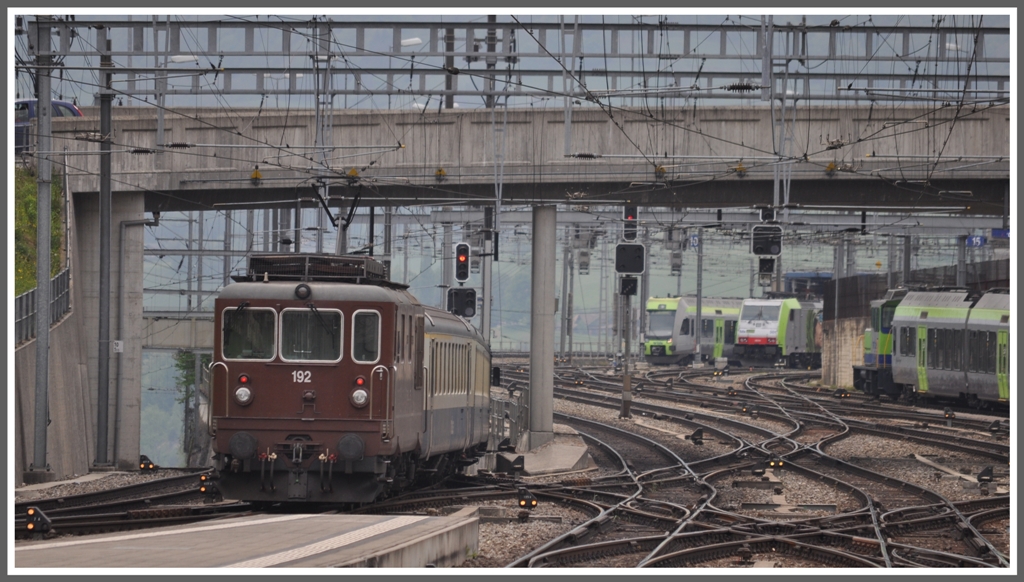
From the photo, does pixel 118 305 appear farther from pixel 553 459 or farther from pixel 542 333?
pixel 553 459

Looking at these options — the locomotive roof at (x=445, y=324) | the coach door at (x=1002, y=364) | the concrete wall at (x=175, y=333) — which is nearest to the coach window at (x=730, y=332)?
the coach door at (x=1002, y=364)

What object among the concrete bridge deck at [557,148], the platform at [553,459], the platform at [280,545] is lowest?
the platform at [553,459]

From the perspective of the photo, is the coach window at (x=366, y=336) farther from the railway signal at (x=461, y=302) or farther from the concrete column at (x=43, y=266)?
the railway signal at (x=461, y=302)

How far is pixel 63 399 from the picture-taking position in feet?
75.6

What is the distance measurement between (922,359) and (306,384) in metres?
27.4

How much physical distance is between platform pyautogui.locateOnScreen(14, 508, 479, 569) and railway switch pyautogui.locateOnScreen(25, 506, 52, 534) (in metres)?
1.73

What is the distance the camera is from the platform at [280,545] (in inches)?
364

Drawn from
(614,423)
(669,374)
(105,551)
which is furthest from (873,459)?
(669,374)

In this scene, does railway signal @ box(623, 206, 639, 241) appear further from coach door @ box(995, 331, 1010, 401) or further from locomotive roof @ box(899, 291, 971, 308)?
locomotive roof @ box(899, 291, 971, 308)

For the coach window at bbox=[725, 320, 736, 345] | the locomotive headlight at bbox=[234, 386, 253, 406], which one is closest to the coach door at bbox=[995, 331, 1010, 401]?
the locomotive headlight at bbox=[234, 386, 253, 406]

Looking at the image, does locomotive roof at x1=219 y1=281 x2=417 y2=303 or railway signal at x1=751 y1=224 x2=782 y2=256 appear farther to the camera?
railway signal at x1=751 y1=224 x2=782 y2=256

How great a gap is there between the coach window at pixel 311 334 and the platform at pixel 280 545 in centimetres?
249

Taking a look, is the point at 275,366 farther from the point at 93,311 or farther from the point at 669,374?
the point at 669,374

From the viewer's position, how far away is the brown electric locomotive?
14797 millimetres
